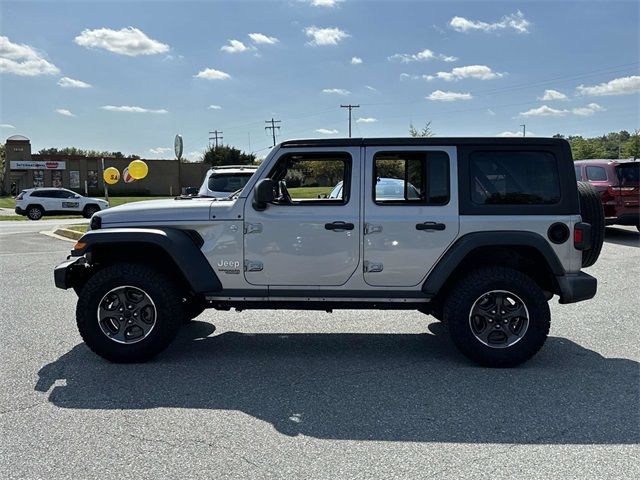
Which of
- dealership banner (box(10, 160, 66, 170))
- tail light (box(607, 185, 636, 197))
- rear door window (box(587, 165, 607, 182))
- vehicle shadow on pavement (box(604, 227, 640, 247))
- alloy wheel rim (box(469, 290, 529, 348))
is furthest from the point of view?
dealership banner (box(10, 160, 66, 170))

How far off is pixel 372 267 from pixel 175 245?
170 centimetres

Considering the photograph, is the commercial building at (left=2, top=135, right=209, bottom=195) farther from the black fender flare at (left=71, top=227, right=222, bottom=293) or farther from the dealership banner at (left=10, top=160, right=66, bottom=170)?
the black fender flare at (left=71, top=227, right=222, bottom=293)

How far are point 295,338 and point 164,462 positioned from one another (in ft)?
8.26

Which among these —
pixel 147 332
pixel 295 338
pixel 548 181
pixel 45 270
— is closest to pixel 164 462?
pixel 147 332

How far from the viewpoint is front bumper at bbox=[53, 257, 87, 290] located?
4.64 metres

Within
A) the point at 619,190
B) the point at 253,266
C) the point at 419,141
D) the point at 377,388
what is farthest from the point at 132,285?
the point at 619,190

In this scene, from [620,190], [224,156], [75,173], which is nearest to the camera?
[620,190]

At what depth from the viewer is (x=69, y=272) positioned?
4719 millimetres

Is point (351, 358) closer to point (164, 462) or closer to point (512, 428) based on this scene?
point (512, 428)

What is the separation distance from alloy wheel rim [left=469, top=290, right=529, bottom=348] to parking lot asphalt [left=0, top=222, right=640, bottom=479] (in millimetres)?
298

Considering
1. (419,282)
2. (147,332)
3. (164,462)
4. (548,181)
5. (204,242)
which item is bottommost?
(164,462)

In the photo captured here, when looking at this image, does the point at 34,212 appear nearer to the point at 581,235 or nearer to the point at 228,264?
the point at 228,264

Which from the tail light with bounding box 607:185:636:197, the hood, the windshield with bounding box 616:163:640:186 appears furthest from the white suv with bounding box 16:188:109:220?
the hood

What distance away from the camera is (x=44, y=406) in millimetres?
3688
